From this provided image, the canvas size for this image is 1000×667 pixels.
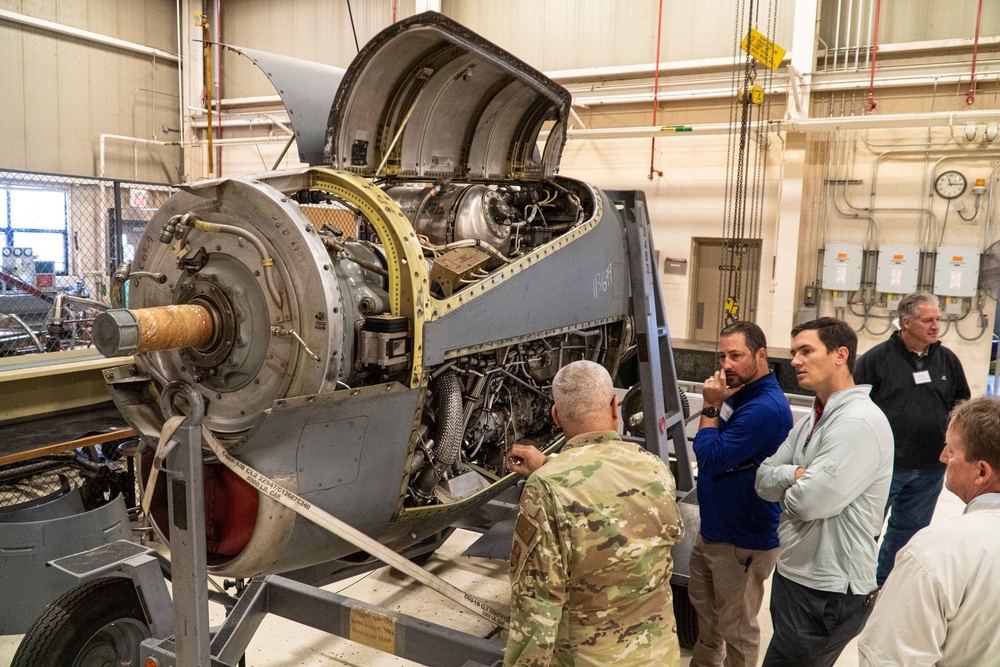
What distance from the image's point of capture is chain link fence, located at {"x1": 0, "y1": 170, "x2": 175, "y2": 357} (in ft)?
30.2

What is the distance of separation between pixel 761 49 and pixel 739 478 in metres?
5.82

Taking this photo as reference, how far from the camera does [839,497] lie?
259 cm

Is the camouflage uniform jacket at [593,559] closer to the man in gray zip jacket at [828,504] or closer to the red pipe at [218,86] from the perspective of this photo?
the man in gray zip jacket at [828,504]

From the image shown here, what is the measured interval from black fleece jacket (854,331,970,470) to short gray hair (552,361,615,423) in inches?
114

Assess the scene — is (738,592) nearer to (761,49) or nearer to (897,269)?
(761,49)

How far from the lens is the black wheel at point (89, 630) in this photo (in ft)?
10.1

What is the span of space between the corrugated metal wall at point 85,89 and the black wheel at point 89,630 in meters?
10.3

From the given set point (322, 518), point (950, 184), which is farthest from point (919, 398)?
point (950, 184)

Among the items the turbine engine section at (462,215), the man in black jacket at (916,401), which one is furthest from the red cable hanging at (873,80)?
the turbine engine section at (462,215)

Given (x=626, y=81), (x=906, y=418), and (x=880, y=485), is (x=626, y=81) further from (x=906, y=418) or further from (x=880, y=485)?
(x=880, y=485)

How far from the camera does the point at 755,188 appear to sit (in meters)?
9.21

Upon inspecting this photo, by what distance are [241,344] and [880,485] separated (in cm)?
238

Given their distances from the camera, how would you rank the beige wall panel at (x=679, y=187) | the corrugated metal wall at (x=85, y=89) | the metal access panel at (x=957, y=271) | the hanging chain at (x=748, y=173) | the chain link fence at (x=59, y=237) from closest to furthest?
the metal access panel at (x=957, y=271) → the hanging chain at (x=748, y=173) → the chain link fence at (x=59, y=237) → the beige wall panel at (x=679, y=187) → the corrugated metal wall at (x=85, y=89)

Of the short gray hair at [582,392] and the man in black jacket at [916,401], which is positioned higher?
the short gray hair at [582,392]
